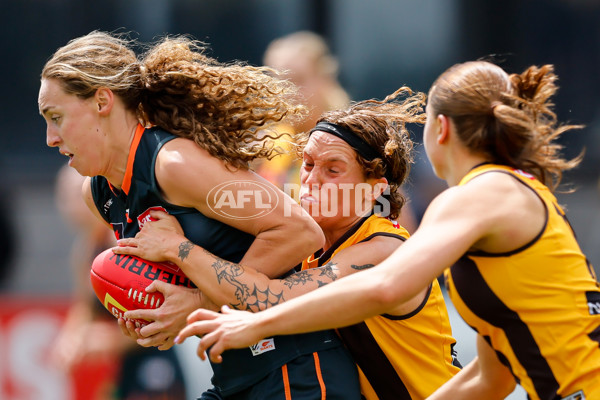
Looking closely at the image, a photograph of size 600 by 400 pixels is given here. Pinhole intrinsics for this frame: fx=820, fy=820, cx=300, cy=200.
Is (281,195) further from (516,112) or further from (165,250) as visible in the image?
(516,112)

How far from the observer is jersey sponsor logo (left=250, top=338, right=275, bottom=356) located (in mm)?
3156

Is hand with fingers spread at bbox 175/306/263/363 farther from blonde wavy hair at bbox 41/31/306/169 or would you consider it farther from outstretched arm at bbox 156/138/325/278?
blonde wavy hair at bbox 41/31/306/169

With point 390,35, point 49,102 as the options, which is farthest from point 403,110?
point 390,35

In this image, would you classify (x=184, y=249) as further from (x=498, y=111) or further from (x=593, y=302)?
(x=593, y=302)

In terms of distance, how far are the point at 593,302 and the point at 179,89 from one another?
1778mm

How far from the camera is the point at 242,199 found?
3092 mm

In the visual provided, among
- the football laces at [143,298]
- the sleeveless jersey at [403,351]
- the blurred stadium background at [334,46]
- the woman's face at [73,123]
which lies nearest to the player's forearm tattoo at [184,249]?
the football laces at [143,298]

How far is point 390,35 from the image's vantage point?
313 inches

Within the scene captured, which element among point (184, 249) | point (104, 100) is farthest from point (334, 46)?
point (184, 249)

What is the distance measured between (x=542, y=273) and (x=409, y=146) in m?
1.21

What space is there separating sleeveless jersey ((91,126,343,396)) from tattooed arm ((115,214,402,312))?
0.30 feet

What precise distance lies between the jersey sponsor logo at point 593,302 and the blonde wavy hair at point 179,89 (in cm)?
137

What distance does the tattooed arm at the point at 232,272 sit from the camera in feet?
9.99

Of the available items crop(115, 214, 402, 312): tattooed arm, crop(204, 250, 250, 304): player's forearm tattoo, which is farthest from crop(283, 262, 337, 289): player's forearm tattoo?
crop(204, 250, 250, 304): player's forearm tattoo
